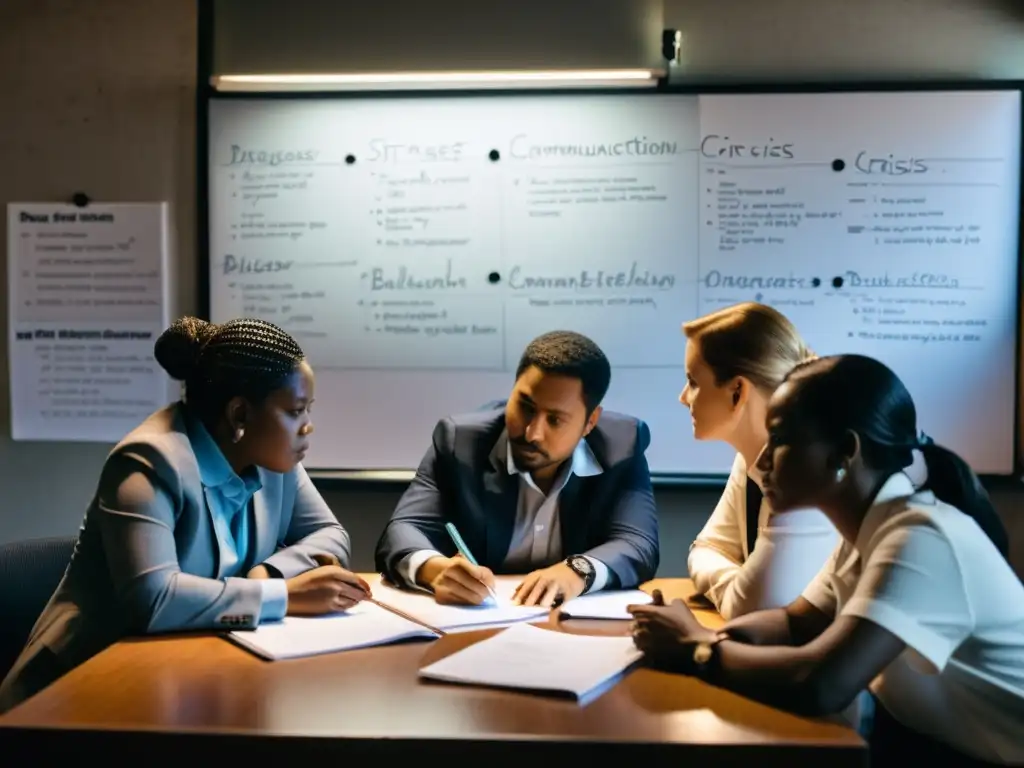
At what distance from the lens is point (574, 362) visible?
2.18m

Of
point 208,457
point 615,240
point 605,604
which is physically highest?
point 615,240

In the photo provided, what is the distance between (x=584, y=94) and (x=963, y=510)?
6.22 feet

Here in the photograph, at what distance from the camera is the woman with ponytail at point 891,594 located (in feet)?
4.04

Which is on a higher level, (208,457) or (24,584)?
(208,457)

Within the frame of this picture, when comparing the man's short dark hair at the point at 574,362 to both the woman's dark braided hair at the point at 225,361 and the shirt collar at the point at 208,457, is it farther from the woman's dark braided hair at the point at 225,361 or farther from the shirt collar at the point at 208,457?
the shirt collar at the point at 208,457

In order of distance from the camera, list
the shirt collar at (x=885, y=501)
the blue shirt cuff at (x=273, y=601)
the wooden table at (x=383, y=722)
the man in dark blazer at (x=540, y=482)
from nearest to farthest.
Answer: the wooden table at (x=383, y=722)
the shirt collar at (x=885, y=501)
the blue shirt cuff at (x=273, y=601)
the man in dark blazer at (x=540, y=482)

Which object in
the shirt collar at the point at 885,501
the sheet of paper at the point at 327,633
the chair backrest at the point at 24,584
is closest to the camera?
the shirt collar at the point at 885,501

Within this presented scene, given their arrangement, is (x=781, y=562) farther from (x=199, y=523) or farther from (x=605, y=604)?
(x=199, y=523)

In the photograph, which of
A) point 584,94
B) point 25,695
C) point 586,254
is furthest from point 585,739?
point 584,94

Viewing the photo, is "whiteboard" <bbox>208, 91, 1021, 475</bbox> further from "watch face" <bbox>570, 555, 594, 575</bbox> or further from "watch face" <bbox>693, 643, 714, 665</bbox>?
"watch face" <bbox>693, 643, 714, 665</bbox>

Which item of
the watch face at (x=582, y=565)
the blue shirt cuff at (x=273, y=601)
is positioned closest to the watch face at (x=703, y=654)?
the watch face at (x=582, y=565)

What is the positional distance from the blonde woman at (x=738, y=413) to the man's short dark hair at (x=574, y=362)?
0.28 metres

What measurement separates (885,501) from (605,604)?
0.67m

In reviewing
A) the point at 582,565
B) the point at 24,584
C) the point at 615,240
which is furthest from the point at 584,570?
the point at 615,240
